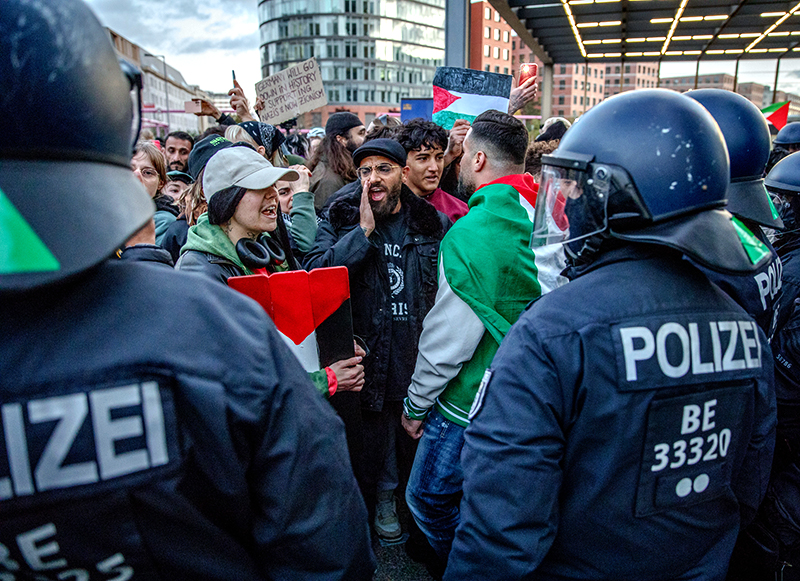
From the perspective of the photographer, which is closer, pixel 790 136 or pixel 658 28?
pixel 790 136

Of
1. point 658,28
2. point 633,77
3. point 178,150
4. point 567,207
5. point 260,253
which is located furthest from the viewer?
point 633,77

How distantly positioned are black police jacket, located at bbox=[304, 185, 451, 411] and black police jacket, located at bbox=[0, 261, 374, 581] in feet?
6.68

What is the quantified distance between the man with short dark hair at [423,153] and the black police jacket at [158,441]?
2923 millimetres

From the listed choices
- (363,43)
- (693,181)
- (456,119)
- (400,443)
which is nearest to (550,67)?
(456,119)

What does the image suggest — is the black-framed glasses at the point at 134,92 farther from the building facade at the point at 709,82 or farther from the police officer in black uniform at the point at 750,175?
the police officer in black uniform at the point at 750,175

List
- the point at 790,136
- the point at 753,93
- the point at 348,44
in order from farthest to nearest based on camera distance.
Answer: the point at 348,44 → the point at 753,93 → the point at 790,136

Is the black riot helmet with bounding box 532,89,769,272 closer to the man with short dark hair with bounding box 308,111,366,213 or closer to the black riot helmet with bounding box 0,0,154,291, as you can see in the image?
the black riot helmet with bounding box 0,0,154,291

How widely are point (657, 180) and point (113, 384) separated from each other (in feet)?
4.11

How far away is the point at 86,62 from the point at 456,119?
3.83 m

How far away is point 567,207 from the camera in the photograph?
1553 millimetres

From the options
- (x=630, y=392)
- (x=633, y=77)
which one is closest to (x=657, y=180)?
(x=630, y=392)

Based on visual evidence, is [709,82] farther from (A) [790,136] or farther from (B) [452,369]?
(B) [452,369]

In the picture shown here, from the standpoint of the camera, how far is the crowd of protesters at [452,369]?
776mm

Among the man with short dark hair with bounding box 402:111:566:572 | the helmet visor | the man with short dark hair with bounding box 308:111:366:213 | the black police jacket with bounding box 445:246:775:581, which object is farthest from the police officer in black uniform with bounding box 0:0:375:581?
the man with short dark hair with bounding box 308:111:366:213
